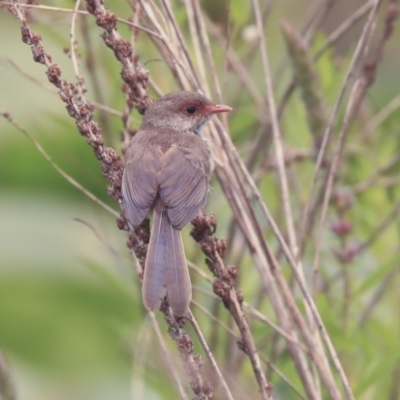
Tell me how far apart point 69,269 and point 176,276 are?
2.37 meters

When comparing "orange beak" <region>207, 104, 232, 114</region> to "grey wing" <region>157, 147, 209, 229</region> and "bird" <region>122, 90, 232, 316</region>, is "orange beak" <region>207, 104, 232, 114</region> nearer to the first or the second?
"bird" <region>122, 90, 232, 316</region>

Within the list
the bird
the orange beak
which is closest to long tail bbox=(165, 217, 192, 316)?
the bird

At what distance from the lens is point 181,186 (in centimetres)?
291

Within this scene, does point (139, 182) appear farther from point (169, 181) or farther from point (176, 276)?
point (176, 276)

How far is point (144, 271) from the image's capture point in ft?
7.98

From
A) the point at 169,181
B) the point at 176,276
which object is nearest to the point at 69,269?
the point at 169,181

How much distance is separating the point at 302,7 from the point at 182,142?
535 centimetres

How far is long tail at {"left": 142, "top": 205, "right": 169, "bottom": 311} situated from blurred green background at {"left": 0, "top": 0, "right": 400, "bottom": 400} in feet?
1.69

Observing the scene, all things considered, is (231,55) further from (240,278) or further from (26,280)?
(26,280)

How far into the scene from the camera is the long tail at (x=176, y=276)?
2275 mm

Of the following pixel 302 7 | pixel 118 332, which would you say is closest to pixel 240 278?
pixel 118 332

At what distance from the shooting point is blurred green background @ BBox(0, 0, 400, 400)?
3.74 m

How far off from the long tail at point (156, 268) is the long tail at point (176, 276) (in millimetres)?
14

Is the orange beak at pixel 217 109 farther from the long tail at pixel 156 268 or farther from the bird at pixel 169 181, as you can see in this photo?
the long tail at pixel 156 268
